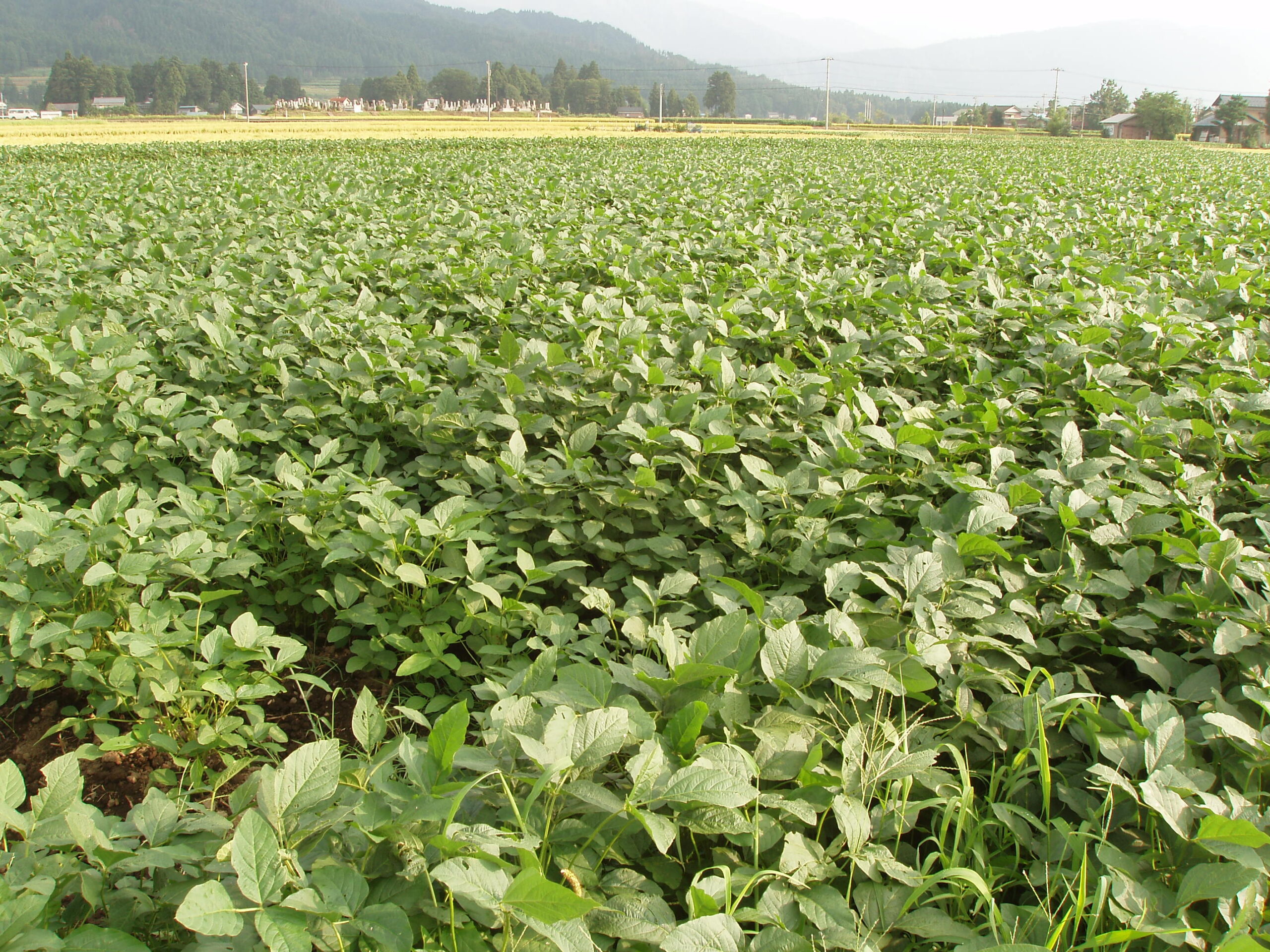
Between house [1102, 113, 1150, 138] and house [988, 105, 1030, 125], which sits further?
house [988, 105, 1030, 125]

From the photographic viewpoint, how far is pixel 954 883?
1299 millimetres

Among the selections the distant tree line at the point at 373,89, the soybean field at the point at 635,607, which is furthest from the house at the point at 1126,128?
the soybean field at the point at 635,607

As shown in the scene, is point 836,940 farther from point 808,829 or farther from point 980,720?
point 980,720

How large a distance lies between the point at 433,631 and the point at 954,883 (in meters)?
1.65

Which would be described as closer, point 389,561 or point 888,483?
point 389,561

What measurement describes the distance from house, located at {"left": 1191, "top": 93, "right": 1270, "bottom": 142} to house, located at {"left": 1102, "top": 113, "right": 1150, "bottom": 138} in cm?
404

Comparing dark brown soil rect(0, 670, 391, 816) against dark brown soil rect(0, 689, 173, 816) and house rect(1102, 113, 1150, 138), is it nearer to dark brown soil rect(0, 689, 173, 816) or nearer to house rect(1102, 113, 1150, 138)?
dark brown soil rect(0, 689, 173, 816)

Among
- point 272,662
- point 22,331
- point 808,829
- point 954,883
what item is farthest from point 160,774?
point 22,331

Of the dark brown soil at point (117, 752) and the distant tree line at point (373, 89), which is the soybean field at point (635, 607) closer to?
the dark brown soil at point (117, 752)

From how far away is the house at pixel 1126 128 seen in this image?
6341cm

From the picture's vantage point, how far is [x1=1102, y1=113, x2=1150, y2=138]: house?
63406mm

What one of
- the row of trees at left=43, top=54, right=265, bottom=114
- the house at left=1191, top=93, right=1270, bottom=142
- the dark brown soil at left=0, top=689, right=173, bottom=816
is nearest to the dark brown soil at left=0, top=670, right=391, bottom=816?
the dark brown soil at left=0, top=689, right=173, bottom=816

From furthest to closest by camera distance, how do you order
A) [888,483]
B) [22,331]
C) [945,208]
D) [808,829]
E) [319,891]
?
1. [945,208]
2. [22,331]
3. [888,483]
4. [808,829]
5. [319,891]

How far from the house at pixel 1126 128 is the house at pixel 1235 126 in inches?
159
